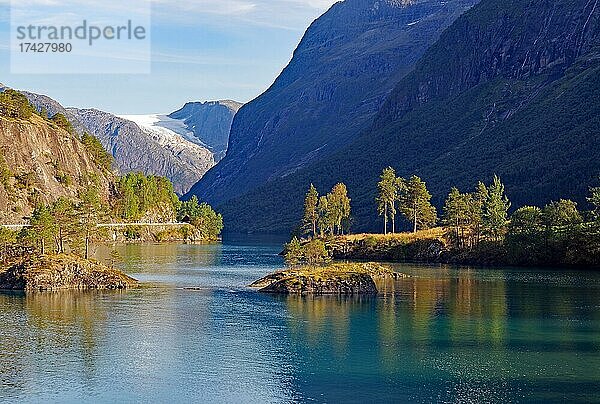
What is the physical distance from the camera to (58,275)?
10719 cm

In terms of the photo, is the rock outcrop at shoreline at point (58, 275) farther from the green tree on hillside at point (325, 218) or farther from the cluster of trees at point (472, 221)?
the green tree on hillside at point (325, 218)

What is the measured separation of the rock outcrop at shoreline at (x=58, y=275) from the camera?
106 metres

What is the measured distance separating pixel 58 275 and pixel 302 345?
44.1m

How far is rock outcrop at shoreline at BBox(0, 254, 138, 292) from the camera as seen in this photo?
349ft

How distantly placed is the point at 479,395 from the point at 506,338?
2172cm

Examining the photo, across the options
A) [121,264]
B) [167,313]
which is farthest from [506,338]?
[121,264]

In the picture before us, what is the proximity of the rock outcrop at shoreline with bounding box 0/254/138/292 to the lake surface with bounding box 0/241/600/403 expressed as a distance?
13.3 feet

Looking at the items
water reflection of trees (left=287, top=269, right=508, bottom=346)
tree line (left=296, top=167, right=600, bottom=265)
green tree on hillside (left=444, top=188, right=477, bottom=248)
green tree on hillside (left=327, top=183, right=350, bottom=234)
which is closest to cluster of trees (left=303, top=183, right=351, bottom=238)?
green tree on hillside (left=327, top=183, right=350, bottom=234)

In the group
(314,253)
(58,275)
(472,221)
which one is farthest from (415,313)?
(472,221)

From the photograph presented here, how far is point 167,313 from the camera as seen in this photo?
9212 cm

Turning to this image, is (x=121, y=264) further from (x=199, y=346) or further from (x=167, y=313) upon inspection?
(x=199, y=346)

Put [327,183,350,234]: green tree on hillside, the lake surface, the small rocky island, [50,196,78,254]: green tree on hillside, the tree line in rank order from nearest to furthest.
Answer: the lake surface, the small rocky island, [50,196,78,254]: green tree on hillside, the tree line, [327,183,350,234]: green tree on hillside

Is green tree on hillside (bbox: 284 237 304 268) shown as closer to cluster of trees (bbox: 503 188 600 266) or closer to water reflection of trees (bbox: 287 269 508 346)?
water reflection of trees (bbox: 287 269 508 346)

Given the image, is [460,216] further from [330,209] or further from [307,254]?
[330,209]
